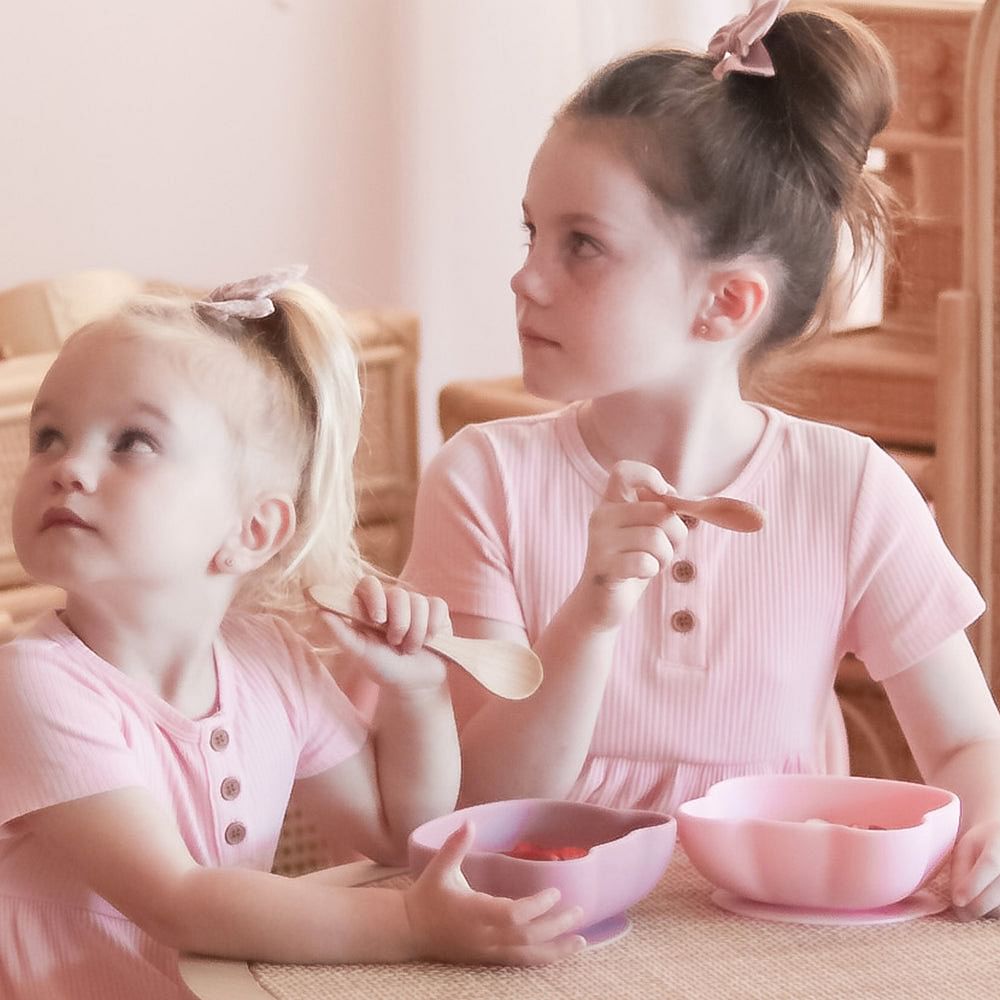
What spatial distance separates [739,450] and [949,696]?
22cm

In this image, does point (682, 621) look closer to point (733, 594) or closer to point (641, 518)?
point (733, 594)

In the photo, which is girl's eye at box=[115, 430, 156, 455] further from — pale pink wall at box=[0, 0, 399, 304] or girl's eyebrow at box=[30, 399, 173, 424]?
pale pink wall at box=[0, 0, 399, 304]

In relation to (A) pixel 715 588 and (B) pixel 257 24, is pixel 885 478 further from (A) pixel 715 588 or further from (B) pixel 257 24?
(B) pixel 257 24

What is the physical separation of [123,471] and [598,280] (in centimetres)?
34

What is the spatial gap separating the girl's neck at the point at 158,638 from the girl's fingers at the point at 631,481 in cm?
25

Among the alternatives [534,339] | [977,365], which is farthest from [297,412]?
[977,365]

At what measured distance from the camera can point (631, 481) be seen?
108cm

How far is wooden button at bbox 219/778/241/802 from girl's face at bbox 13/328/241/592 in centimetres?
12

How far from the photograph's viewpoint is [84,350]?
3.35ft

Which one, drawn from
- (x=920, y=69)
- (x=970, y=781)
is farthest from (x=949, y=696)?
(x=920, y=69)

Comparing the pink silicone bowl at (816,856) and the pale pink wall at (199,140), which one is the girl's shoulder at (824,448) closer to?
the pink silicone bowl at (816,856)

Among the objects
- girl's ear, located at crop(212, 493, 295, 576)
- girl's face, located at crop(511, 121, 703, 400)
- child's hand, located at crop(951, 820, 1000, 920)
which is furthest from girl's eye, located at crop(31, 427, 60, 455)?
child's hand, located at crop(951, 820, 1000, 920)

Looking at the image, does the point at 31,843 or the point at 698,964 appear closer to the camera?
the point at 698,964

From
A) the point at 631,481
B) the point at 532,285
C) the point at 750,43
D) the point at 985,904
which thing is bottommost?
the point at 985,904
